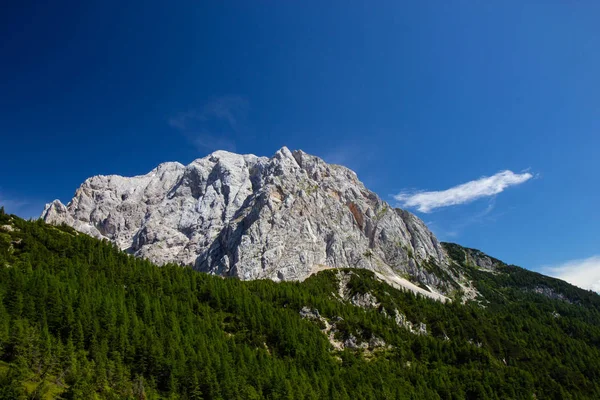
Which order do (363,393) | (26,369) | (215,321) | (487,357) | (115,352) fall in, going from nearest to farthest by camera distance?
(26,369)
(115,352)
(363,393)
(215,321)
(487,357)

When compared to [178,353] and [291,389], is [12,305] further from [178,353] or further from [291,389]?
[291,389]

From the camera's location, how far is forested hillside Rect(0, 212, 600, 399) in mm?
94000

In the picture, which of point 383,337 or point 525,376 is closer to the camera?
point 525,376

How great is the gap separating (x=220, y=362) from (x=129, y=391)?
3423 centimetres

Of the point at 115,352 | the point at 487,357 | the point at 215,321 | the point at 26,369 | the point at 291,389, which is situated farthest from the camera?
the point at 487,357

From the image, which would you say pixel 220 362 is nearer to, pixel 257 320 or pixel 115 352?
pixel 115 352

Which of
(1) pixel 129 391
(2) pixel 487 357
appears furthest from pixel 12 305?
(2) pixel 487 357

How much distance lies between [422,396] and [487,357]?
220 ft

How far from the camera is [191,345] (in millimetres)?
127438

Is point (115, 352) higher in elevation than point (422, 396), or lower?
higher

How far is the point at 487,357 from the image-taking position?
7210 inches

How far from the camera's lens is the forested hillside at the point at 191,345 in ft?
308

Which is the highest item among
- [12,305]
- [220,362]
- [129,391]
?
[12,305]

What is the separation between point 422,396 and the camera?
13475cm
